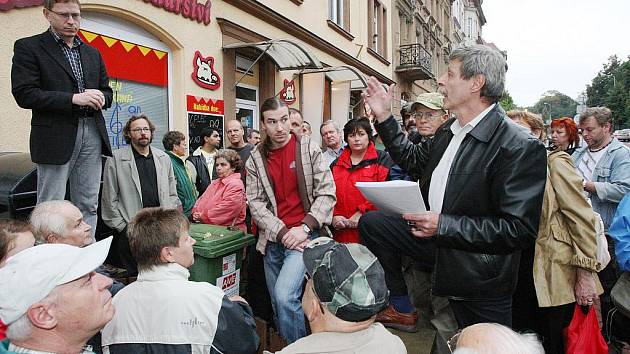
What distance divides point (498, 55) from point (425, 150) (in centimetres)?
88

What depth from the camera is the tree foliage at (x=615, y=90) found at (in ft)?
138

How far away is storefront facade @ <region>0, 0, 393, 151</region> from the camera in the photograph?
5.39 meters

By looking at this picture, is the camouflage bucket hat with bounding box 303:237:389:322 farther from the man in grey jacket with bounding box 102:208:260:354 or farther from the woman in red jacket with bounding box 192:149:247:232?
the woman in red jacket with bounding box 192:149:247:232

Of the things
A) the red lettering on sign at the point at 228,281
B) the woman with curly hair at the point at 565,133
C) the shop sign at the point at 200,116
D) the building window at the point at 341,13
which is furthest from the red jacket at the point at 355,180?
the building window at the point at 341,13

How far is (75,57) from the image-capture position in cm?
338

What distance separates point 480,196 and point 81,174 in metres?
2.84

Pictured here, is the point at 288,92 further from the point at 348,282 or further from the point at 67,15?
the point at 348,282

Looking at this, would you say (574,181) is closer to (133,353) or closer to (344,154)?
(344,154)

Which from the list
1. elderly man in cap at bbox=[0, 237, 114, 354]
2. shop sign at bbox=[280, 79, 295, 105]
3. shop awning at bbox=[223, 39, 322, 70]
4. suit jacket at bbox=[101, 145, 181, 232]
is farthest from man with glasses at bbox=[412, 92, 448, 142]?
shop sign at bbox=[280, 79, 295, 105]

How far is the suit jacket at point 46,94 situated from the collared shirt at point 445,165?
8.02 ft

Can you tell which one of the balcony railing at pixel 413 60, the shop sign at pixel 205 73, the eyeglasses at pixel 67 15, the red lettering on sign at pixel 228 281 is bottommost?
the red lettering on sign at pixel 228 281

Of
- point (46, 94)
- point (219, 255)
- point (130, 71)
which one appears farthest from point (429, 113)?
point (130, 71)

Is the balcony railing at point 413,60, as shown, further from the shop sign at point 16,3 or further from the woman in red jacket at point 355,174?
the woman in red jacket at point 355,174

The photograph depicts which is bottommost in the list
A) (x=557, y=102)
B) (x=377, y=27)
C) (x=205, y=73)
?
(x=205, y=73)
